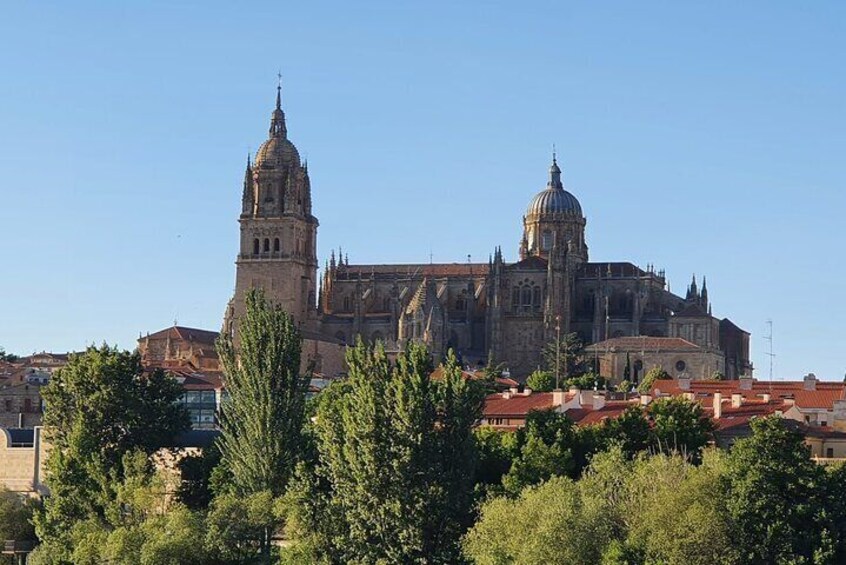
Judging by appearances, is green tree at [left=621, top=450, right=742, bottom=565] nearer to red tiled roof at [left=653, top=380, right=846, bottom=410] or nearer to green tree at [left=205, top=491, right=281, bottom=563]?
green tree at [left=205, top=491, right=281, bottom=563]

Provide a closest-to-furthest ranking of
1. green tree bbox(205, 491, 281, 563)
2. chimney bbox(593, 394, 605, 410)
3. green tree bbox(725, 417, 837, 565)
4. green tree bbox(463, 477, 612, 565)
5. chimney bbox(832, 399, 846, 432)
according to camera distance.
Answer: green tree bbox(725, 417, 837, 565), green tree bbox(463, 477, 612, 565), green tree bbox(205, 491, 281, 563), chimney bbox(832, 399, 846, 432), chimney bbox(593, 394, 605, 410)

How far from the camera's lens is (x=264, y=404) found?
5666 centimetres

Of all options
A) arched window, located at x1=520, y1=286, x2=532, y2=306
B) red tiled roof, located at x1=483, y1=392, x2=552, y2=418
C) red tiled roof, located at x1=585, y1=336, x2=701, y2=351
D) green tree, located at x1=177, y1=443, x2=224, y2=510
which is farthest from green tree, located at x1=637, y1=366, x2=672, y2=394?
green tree, located at x1=177, y1=443, x2=224, y2=510

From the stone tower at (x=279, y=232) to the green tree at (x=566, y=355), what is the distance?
1459 centimetres

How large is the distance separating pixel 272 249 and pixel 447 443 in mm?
76925

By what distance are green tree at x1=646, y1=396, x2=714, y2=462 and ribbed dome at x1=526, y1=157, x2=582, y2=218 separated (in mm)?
79785

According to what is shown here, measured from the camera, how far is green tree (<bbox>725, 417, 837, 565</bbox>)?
4522cm

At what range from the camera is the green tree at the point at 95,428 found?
193 ft

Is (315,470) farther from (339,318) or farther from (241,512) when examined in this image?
(339,318)

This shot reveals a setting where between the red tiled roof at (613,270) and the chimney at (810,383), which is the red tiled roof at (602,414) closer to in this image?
the chimney at (810,383)

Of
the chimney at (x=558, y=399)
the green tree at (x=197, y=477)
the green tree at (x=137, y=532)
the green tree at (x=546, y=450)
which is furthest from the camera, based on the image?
the chimney at (x=558, y=399)

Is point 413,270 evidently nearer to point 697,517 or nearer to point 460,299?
point 460,299

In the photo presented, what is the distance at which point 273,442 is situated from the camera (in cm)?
5609

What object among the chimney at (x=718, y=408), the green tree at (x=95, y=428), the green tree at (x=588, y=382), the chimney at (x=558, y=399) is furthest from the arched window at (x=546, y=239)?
the green tree at (x=95, y=428)
